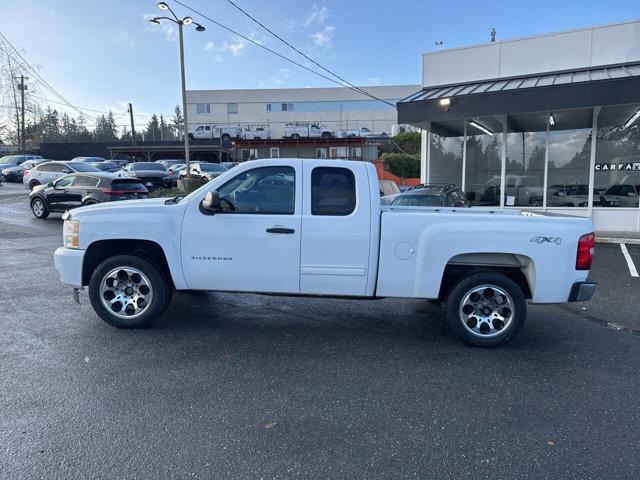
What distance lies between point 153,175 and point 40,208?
8.97m

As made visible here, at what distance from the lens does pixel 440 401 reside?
3740mm

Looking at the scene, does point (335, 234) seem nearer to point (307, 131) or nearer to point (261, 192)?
point (261, 192)

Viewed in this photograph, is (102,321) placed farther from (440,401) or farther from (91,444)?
(440,401)

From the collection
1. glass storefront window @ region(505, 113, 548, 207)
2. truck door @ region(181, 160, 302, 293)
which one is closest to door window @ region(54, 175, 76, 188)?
truck door @ region(181, 160, 302, 293)

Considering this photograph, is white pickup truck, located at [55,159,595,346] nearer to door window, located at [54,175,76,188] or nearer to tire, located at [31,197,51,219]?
door window, located at [54,175,76,188]

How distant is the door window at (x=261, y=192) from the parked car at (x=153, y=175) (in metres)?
19.9

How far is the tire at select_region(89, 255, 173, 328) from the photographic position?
5.18m

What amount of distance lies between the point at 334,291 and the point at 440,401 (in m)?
1.64

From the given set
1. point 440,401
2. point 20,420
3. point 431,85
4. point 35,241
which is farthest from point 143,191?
point 440,401

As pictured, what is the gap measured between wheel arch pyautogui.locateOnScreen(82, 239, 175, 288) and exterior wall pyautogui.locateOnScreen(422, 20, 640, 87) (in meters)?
12.1

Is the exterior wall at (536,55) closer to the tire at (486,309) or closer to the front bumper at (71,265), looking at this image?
the tire at (486,309)

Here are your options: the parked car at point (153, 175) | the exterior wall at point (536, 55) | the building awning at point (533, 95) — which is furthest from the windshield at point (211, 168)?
the building awning at point (533, 95)

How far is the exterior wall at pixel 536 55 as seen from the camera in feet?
40.3

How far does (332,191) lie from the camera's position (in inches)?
197
